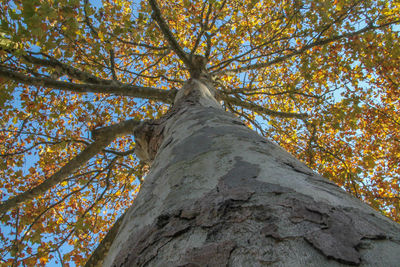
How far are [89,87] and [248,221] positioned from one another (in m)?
3.26

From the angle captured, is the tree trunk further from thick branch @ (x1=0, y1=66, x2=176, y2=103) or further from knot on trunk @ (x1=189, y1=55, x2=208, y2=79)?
knot on trunk @ (x1=189, y1=55, x2=208, y2=79)

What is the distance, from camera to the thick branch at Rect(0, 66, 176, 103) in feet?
9.05

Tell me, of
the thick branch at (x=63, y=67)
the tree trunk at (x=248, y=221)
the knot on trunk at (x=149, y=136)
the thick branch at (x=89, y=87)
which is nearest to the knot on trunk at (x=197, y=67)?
the thick branch at (x=89, y=87)

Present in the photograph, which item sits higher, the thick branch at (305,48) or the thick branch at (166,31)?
the thick branch at (166,31)

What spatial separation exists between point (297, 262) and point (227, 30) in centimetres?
725

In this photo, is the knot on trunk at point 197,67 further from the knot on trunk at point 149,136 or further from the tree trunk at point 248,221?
the tree trunk at point 248,221

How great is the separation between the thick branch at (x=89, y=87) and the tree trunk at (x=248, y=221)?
8.68 ft

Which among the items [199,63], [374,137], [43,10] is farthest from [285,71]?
[43,10]

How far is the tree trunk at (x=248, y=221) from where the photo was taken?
46 centimetres

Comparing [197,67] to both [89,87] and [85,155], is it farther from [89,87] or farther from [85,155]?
[85,155]

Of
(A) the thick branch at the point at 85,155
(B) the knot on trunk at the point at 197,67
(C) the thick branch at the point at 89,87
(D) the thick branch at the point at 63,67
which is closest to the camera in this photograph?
(C) the thick branch at the point at 89,87

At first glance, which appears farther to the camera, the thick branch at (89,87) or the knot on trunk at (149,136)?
the thick branch at (89,87)

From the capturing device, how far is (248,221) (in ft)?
1.86

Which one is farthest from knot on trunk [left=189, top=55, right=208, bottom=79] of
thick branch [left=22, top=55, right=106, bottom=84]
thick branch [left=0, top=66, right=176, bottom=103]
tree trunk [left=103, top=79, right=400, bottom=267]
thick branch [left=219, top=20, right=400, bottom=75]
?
tree trunk [left=103, top=79, right=400, bottom=267]
